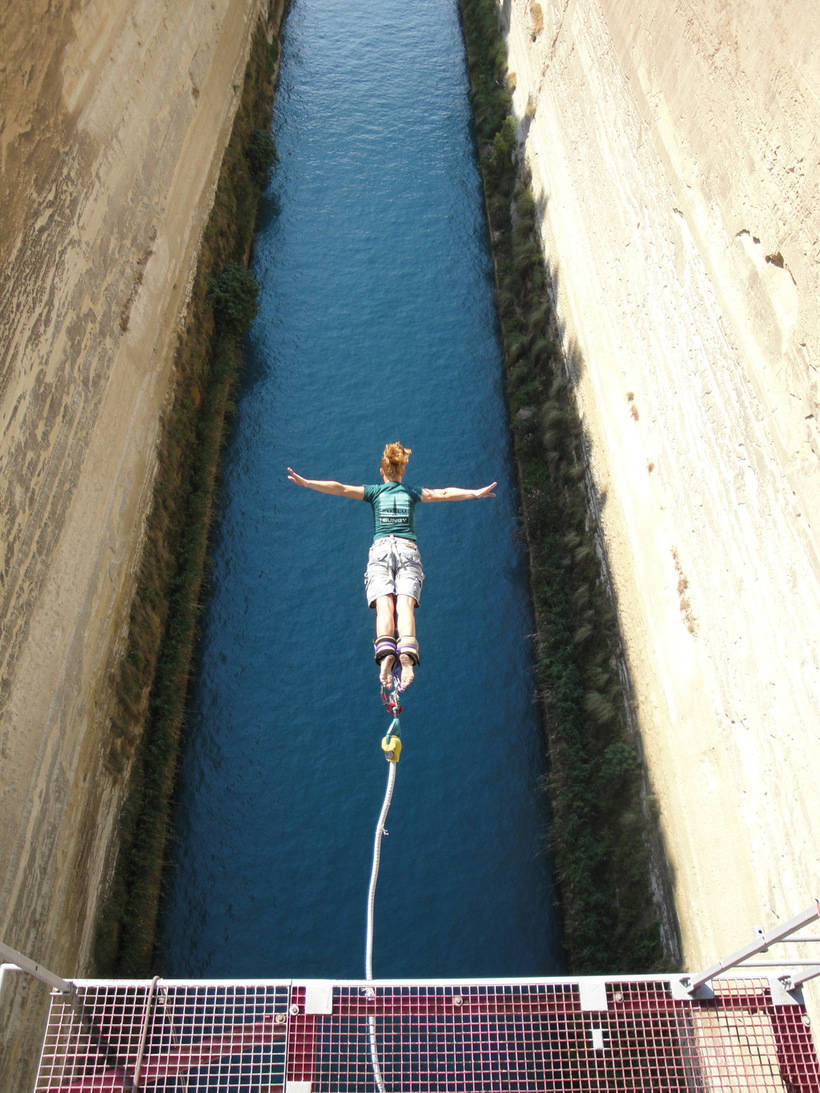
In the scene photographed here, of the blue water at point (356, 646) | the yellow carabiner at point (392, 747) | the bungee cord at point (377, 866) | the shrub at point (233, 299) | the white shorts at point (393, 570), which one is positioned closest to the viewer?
the bungee cord at point (377, 866)

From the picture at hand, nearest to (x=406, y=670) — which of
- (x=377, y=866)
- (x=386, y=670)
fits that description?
(x=386, y=670)

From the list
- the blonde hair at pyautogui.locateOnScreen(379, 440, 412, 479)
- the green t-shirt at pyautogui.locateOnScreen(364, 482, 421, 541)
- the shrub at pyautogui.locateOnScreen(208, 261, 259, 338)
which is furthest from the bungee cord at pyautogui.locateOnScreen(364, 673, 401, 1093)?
the shrub at pyautogui.locateOnScreen(208, 261, 259, 338)

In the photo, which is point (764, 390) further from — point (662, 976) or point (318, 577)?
point (318, 577)

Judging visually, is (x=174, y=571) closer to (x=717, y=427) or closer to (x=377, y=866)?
(x=377, y=866)

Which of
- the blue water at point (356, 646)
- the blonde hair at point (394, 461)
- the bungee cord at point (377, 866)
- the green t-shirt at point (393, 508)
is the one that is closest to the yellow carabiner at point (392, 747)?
the bungee cord at point (377, 866)

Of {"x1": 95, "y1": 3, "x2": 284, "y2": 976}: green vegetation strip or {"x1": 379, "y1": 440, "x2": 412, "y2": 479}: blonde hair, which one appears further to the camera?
{"x1": 95, "y1": 3, "x2": 284, "y2": 976}: green vegetation strip

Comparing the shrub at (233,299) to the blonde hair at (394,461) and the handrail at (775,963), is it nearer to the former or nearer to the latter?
the blonde hair at (394,461)

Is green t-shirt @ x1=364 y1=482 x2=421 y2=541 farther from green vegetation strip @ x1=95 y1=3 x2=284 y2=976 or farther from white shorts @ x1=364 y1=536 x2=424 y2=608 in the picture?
green vegetation strip @ x1=95 y1=3 x2=284 y2=976
